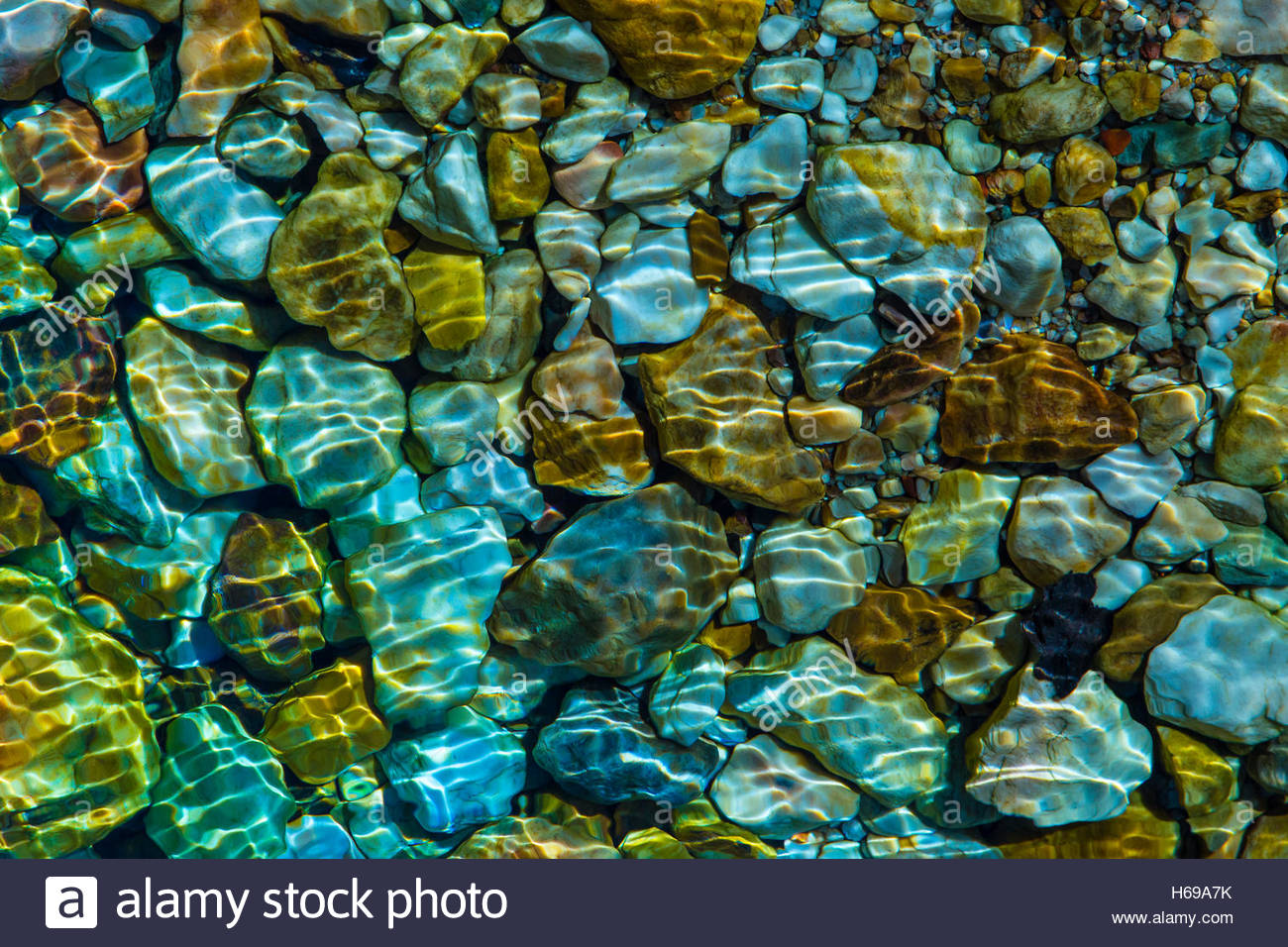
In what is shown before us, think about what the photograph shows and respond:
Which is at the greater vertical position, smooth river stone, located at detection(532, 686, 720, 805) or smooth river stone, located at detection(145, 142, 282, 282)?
smooth river stone, located at detection(145, 142, 282, 282)

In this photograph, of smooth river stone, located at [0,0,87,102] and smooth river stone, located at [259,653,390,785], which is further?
smooth river stone, located at [259,653,390,785]

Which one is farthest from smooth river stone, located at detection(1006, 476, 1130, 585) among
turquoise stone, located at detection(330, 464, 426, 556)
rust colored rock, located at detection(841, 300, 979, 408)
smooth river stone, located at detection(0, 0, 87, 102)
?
smooth river stone, located at detection(0, 0, 87, 102)

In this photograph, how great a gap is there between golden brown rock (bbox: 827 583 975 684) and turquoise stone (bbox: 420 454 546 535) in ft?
4.92

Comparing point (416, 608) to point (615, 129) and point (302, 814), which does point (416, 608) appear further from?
point (615, 129)

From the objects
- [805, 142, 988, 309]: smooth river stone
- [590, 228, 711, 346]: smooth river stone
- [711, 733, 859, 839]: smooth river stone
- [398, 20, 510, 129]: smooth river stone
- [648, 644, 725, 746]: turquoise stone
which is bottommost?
[711, 733, 859, 839]: smooth river stone

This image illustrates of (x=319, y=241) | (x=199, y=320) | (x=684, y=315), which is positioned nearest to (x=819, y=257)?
(x=684, y=315)

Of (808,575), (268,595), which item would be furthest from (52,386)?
(808,575)

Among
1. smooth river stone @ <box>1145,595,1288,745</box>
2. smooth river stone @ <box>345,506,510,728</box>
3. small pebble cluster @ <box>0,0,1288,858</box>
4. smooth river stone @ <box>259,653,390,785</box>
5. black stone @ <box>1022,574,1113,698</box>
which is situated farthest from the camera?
smooth river stone @ <box>259,653,390,785</box>

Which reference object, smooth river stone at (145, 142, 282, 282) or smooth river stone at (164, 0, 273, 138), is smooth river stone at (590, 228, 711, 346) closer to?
smooth river stone at (145, 142, 282, 282)

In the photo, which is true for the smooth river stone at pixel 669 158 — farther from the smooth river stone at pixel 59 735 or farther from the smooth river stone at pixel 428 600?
the smooth river stone at pixel 59 735

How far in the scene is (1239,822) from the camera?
3.66m

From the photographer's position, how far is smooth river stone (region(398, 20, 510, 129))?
329 centimetres

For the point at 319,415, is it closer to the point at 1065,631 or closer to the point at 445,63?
the point at 445,63
